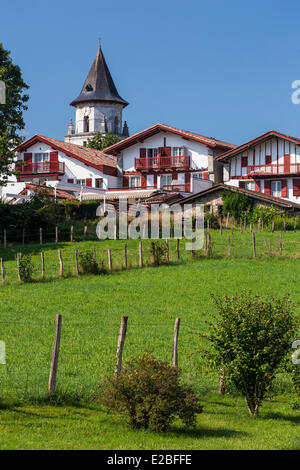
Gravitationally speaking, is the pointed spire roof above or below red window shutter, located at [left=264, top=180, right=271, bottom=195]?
above

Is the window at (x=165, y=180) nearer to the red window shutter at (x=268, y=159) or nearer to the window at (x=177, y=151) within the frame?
the window at (x=177, y=151)

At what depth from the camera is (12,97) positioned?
52531 mm

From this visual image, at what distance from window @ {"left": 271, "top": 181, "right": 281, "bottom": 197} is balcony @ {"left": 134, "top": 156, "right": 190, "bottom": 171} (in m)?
9.01

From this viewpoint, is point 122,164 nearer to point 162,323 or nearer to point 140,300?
point 140,300

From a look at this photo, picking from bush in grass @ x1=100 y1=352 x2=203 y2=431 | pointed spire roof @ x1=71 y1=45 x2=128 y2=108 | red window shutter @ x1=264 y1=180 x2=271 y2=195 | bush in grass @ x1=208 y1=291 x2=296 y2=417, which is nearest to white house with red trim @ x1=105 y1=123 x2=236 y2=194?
red window shutter @ x1=264 y1=180 x2=271 y2=195

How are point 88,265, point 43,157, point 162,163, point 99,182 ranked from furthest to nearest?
point 43,157 < point 99,182 < point 162,163 < point 88,265

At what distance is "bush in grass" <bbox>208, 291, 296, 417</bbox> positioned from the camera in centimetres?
1514

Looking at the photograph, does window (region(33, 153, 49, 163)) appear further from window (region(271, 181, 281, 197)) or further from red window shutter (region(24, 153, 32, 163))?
window (region(271, 181, 281, 197))

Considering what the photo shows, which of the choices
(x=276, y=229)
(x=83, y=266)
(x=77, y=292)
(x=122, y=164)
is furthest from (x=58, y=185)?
(x=77, y=292)

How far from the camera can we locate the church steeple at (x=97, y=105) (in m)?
121

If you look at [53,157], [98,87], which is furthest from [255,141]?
[98,87]

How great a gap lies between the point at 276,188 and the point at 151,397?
51895mm

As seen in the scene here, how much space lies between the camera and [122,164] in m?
72.7

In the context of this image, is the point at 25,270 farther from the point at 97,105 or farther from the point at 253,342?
the point at 97,105
